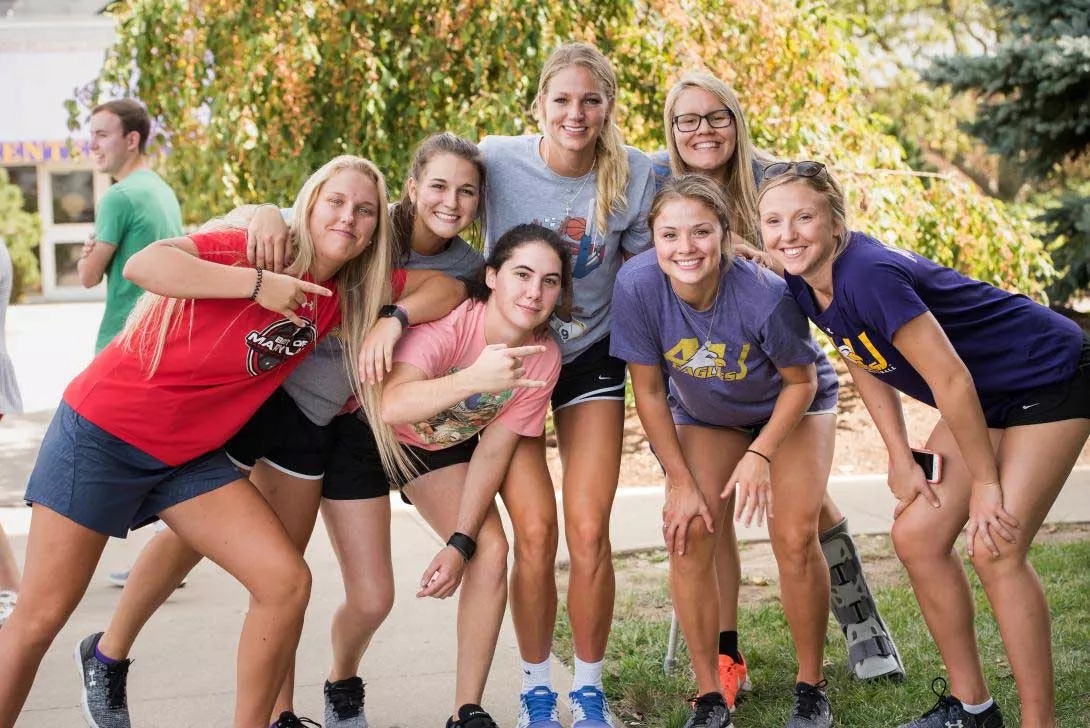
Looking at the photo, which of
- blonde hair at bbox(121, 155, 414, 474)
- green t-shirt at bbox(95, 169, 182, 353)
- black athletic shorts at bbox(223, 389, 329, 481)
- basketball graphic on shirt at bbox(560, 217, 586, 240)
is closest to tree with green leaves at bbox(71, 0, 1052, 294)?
green t-shirt at bbox(95, 169, 182, 353)

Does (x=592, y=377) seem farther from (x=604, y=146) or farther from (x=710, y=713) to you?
(x=710, y=713)

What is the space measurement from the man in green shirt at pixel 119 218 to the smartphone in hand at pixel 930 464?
3.16 metres

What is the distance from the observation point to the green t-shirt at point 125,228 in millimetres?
4945

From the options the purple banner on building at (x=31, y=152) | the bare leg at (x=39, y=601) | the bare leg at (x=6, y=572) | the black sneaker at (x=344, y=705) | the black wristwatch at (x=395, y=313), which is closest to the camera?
the bare leg at (x=39, y=601)

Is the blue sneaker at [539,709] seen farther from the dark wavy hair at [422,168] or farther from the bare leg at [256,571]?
the dark wavy hair at [422,168]

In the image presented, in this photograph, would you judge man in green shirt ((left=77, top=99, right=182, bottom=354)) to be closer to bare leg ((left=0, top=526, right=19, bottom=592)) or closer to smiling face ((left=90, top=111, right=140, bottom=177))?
smiling face ((left=90, top=111, right=140, bottom=177))

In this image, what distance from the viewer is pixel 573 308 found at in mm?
3629

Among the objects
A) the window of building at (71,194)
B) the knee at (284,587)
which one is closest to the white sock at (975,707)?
the knee at (284,587)

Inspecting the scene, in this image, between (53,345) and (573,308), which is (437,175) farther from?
(53,345)

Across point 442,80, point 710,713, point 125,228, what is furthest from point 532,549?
point 442,80

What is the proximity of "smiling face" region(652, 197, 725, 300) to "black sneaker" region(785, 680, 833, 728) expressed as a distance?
1.26m

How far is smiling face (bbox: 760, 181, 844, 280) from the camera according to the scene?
3.25 meters

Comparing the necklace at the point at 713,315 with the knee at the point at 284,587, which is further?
the necklace at the point at 713,315

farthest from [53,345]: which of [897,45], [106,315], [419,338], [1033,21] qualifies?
[897,45]
